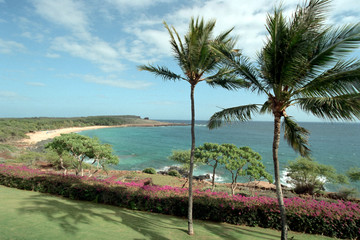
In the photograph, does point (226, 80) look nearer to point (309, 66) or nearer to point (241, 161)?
point (309, 66)

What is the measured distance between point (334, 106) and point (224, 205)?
498cm

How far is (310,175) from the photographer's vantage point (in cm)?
2084

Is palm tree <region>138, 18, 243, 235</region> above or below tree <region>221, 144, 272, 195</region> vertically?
above

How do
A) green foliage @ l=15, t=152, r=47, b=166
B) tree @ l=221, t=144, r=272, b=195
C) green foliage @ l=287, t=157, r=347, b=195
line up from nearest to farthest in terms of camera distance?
tree @ l=221, t=144, r=272, b=195
green foliage @ l=287, t=157, r=347, b=195
green foliage @ l=15, t=152, r=47, b=166

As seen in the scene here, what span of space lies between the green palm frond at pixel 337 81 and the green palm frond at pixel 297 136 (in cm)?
117

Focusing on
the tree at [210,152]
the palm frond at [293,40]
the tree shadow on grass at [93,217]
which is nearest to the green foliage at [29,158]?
the tree shadow on grass at [93,217]

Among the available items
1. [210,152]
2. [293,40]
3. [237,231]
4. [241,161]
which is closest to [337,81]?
[293,40]

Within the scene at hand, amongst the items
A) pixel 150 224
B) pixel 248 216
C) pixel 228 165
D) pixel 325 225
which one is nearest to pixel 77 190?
pixel 150 224

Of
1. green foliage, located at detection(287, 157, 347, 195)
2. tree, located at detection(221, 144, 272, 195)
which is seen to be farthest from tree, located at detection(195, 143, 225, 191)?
green foliage, located at detection(287, 157, 347, 195)

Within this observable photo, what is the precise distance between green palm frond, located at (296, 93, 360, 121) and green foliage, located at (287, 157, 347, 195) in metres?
18.5

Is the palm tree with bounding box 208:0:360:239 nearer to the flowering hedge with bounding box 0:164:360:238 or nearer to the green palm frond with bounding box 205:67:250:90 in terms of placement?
Result: the green palm frond with bounding box 205:67:250:90

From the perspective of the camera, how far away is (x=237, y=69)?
5.58 m

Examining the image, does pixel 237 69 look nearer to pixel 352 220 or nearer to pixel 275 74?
pixel 275 74

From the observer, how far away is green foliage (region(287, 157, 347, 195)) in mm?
20109
